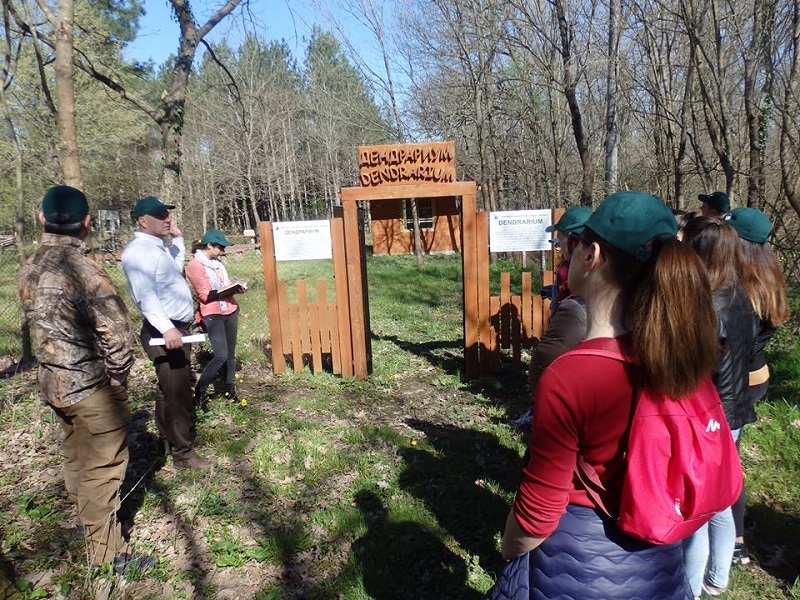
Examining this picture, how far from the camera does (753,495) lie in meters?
3.59

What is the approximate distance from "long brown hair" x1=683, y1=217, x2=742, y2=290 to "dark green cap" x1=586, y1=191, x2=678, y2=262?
4.33ft

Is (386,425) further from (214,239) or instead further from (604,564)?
(604,564)

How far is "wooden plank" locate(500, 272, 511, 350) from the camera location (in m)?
5.97

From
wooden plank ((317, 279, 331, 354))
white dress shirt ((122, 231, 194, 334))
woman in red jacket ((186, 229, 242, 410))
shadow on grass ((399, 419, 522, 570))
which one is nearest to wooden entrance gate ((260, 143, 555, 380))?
wooden plank ((317, 279, 331, 354))

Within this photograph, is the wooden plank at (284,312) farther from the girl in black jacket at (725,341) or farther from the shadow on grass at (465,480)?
the girl in black jacket at (725,341)

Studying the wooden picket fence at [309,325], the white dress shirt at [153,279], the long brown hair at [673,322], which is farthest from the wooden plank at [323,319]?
the long brown hair at [673,322]

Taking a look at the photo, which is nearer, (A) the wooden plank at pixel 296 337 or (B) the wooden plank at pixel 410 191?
(B) the wooden plank at pixel 410 191

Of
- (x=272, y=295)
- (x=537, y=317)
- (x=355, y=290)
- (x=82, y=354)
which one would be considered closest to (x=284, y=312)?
(x=272, y=295)

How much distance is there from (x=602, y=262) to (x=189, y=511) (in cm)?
343

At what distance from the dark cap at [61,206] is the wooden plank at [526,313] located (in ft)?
14.9

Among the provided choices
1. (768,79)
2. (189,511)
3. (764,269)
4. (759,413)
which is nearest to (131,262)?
(189,511)

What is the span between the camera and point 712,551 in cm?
255

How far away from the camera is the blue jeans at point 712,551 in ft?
7.49

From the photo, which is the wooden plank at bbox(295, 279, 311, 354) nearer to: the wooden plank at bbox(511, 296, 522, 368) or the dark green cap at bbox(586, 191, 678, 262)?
the wooden plank at bbox(511, 296, 522, 368)
